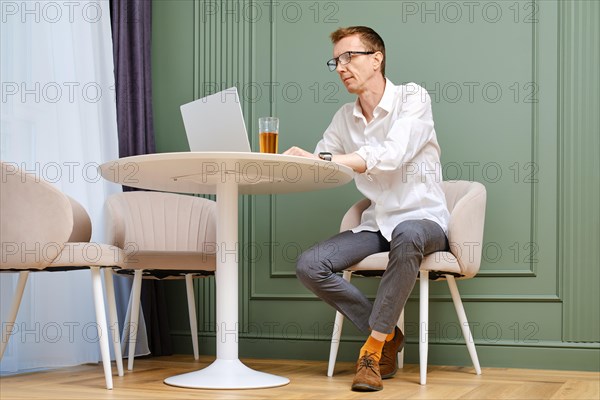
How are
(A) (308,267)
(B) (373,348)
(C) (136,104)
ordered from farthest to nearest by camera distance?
(C) (136,104), (A) (308,267), (B) (373,348)

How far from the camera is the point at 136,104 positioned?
137 inches

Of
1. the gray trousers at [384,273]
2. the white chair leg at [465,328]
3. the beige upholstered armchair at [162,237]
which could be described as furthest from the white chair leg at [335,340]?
the beige upholstered armchair at [162,237]

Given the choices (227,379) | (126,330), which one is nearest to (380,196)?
(227,379)

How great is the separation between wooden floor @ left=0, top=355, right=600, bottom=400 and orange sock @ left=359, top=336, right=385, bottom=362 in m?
0.10

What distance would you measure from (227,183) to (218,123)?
19cm

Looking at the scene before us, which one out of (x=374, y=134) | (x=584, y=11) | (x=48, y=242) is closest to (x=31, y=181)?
(x=48, y=242)

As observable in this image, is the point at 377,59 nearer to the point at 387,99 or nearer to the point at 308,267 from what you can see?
the point at 387,99

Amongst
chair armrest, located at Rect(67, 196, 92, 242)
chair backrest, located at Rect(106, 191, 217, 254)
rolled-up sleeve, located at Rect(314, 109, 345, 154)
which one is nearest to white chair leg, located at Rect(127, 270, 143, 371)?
chair backrest, located at Rect(106, 191, 217, 254)

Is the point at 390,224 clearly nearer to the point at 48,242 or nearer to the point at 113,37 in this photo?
the point at 48,242

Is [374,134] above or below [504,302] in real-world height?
above

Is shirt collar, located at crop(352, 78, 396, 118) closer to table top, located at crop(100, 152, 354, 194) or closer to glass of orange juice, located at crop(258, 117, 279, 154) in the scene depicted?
table top, located at crop(100, 152, 354, 194)

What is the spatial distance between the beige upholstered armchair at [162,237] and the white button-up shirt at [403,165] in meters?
0.61

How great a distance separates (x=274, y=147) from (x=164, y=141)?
125 centimetres

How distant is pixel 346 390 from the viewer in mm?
2424
